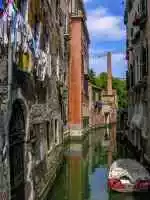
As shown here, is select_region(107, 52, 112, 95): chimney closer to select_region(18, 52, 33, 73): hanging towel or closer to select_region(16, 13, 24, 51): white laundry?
select_region(18, 52, 33, 73): hanging towel

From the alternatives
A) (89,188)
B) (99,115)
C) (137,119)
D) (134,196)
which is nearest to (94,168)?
(137,119)

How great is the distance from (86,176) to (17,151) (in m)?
10.4

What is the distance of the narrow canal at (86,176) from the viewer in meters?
16.2

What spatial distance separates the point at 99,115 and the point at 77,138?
2593 cm

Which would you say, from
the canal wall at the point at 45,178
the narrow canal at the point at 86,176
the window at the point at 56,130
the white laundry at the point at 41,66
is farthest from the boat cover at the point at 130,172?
the white laundry at the point at 41,66

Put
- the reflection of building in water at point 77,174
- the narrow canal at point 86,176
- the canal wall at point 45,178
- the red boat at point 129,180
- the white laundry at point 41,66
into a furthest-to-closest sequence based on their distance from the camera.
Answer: the reflection of building in water at point 77,174 → the narrow canal at point 86,176 → the red boat at point 129,180 → the white laundry at point 41,66 → the canal wall at point 45,178

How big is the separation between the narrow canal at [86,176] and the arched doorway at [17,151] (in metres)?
4.23

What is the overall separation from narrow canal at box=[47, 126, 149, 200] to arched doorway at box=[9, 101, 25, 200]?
4.23 meters

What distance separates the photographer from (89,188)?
1783 cm

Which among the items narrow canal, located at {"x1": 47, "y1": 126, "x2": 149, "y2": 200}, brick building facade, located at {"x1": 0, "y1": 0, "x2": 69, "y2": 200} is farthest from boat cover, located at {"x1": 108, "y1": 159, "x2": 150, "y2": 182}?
brick building facade, located at {"x1": 0, "y1": 0, "x2": 69, "y2": 200}

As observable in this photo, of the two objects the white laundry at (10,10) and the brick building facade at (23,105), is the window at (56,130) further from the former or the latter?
the white laundry at (10,10)

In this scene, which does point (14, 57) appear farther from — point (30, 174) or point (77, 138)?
point (77, 138)

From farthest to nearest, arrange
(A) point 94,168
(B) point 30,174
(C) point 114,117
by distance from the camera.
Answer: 1. (C) point 114,117
2. (A) point 94,168
3. (B) point 30,174

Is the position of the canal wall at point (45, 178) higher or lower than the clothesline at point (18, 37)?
lower
